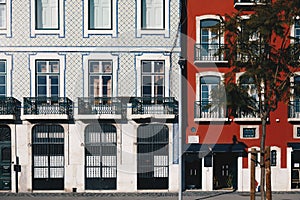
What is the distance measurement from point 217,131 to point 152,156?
11.2 ft

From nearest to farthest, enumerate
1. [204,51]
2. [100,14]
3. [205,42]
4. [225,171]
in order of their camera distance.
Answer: [100,14] < [204,51] < [205,42] < [225,171]

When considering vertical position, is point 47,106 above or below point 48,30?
below

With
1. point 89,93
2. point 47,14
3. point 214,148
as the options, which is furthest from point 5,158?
point 214,148

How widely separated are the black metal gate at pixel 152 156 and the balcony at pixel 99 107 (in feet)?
4.81

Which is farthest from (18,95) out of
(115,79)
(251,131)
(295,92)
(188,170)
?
(295,92)

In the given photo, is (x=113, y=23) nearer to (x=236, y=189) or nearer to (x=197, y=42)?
(x=197, y=42)

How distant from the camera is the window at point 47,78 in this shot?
64.3 feet

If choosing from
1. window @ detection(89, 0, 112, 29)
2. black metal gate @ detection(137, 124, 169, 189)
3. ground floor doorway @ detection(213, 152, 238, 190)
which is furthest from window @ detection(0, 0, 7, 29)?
ground floor doorway @ detection(213, 152, 238, 190)

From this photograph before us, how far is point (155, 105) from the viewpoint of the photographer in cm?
1953

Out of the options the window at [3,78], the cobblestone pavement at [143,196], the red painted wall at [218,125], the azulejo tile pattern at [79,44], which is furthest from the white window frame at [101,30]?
the cobblestone pavement at [143,196]

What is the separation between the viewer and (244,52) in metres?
12.6

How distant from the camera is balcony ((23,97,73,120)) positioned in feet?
62.8

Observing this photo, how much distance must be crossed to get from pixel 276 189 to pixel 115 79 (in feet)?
31.5

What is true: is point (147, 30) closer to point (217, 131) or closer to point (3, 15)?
point (217, 131)
